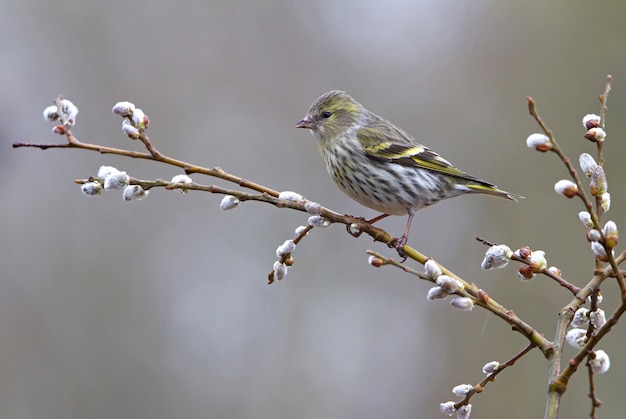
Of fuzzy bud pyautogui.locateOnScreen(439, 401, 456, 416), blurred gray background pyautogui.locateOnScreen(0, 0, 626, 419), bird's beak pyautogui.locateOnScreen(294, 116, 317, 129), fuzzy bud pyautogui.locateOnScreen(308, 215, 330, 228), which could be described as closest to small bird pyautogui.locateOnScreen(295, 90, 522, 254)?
bird's beak pyautogui.locateOnScreen(294, 116, 317, 129)

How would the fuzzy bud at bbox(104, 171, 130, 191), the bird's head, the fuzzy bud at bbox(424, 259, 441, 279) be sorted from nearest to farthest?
the fuzzy bud at bbox(424, 259, 441, 279)
the fuzzy bud at bbox(104, 171, 130, 191)
the bird's head

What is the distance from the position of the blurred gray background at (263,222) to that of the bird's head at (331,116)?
398cm

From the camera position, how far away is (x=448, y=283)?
74.9 inches

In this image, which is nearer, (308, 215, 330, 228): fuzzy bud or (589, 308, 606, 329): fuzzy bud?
(589, 308, 606, 329): fuzzy bud

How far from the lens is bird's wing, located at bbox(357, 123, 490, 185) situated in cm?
430

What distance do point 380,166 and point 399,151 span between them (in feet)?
0.80

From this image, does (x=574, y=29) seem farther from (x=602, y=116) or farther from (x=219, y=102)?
(x=602, y=116)

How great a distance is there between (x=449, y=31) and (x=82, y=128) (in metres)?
5.38

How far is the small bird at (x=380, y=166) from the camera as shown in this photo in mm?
4090

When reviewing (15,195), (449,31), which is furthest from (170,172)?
(449,31)

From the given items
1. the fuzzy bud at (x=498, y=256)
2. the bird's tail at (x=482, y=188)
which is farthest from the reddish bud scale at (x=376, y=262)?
the bird's tail at (x=482, y=188)

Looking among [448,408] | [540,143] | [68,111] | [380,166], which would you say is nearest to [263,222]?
[380,166]

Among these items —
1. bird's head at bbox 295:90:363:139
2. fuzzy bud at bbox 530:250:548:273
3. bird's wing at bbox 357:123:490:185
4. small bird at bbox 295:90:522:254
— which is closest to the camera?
fuzzy bud at bbox 530:250:548:273

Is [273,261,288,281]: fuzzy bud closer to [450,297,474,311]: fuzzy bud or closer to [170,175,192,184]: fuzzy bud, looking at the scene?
[170,175,192,184]: fuzzy bud
